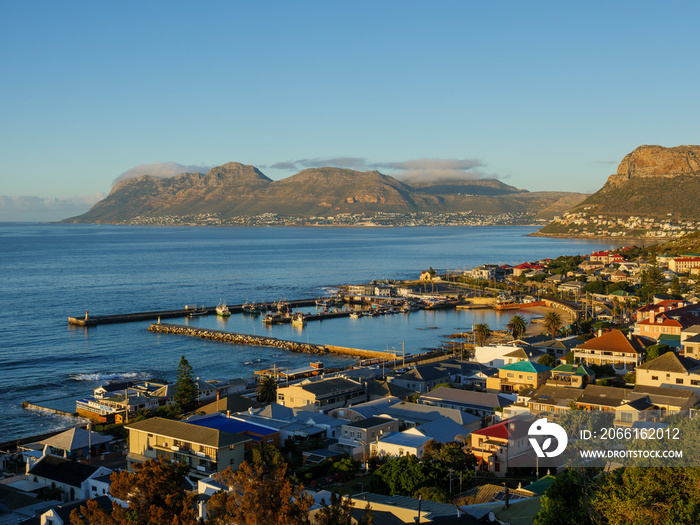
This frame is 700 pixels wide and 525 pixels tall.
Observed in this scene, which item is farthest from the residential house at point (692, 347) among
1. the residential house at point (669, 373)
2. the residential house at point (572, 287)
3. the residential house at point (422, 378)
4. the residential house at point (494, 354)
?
the residential house at point (572, 287)

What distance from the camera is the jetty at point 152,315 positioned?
144 ft

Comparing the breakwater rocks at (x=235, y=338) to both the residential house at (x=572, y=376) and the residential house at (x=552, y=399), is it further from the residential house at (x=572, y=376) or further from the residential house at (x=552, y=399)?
the residential house at (x=552, y=399)

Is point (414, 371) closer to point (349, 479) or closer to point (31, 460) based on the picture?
point (349, 479)

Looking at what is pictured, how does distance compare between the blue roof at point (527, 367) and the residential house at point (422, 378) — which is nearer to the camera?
the blue roof at point (527, 367)

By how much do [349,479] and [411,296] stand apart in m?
44.1

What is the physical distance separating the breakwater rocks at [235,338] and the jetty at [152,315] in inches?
136

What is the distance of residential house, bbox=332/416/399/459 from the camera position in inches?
633

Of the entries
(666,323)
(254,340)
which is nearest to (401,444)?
(666,323)

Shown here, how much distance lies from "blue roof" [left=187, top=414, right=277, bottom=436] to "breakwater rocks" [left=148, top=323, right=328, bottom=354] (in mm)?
18209

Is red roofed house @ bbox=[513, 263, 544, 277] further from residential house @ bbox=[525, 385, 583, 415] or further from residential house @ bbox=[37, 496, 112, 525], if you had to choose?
residential house @ bbox=[37, 496, 112, 525]

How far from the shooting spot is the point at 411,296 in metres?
58.1

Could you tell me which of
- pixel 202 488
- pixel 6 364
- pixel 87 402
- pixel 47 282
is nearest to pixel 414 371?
pixel 87 402

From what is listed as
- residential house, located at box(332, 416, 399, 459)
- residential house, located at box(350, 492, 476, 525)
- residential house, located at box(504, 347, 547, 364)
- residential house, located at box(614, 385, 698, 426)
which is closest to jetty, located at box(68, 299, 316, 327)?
residential house, located at box(504, 347, 547, 364)

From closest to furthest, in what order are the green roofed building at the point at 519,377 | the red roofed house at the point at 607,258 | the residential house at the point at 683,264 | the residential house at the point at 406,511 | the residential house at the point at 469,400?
the residential house at the point at 406,511 < the residential house at the point at 469,400 < the green roofed building at the point at 519,377 < the residential house at the point at 683,264 < the red roofed house at the point at 607,258
